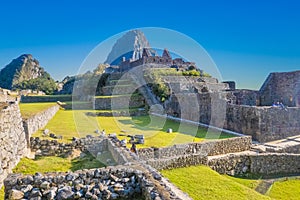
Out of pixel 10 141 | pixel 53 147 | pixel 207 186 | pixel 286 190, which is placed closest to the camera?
pixel 207 186

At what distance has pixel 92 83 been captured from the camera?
122ft

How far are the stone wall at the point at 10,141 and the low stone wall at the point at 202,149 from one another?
4387 mm

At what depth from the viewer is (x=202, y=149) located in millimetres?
11836

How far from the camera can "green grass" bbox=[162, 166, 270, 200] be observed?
7516 mm

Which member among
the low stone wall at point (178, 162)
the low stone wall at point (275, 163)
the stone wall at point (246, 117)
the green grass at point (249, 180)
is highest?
the stone wall at point (246, 117)

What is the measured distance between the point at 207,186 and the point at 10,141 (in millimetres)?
6364

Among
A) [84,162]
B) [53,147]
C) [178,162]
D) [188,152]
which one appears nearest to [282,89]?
[188,152]

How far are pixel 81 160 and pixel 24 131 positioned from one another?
9.02 ft

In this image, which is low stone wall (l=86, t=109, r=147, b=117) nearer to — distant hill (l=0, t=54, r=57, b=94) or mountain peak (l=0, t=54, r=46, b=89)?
distant hill (l=0, t=54, r=57, b=94)

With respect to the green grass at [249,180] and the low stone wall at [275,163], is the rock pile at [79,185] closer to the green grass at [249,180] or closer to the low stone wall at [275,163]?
the green grass at [249,180]

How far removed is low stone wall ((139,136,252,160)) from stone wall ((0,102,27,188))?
14.4 ft

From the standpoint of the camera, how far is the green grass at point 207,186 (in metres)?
7.52

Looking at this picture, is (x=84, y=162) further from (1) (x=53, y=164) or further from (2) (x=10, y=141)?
(2) (x=10, y=141)

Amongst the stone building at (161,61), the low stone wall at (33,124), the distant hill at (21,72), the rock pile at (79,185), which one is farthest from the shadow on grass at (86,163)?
the distant hill at (21,72)
